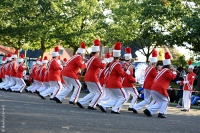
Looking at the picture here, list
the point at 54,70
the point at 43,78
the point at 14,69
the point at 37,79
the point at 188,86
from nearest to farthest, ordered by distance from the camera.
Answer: the point at 54,70
the point at 188,86
the point at 43,78
the point at 37,79
the point at 14,69

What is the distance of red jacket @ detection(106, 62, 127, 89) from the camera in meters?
15.0

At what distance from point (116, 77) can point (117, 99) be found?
687mm

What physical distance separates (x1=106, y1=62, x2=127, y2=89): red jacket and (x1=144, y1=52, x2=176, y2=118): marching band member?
0.96 meters

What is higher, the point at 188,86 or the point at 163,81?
the point at 163,81

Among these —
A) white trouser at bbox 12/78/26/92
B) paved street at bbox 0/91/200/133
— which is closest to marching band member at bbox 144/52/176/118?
paved street at bbox 0/91/200/133

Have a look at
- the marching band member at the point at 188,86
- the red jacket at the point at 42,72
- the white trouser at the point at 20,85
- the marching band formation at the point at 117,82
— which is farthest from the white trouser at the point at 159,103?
the white trouser at the point at 20,85

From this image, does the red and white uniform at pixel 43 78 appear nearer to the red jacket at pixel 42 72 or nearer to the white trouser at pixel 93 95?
the red jacket at pixel 42 72

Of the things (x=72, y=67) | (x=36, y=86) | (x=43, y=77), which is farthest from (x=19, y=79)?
(x=72, y=67)

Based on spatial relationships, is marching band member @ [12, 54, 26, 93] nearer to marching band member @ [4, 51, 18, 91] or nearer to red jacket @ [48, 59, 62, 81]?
marching band member @ [4, 51, 18, 91]

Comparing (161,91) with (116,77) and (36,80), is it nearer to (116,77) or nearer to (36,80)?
(116,77)

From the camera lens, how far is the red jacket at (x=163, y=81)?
1472 cm

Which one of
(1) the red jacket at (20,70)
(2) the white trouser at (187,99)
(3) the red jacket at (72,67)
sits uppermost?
(3) the red jacket at (72,67)

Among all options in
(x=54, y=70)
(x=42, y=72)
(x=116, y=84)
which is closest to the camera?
(x=116, y=84)

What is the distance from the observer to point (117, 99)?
15.4m
